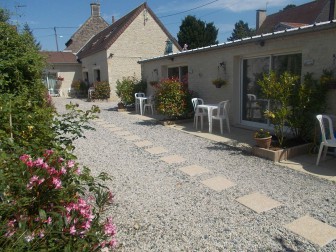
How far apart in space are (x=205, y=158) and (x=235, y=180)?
128 cm

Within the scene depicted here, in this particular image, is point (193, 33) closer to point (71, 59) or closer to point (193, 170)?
point (71, 59)

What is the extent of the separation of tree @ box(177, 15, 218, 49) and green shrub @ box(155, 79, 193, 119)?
23041 millimetres

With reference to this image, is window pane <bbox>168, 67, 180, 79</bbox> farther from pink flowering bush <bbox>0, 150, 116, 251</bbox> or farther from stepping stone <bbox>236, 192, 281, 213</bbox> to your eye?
pink flowering bush <bbox>0, 150, 116, 251</bbox>

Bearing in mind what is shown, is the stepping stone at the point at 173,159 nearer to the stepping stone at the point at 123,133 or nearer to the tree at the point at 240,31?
the stepping stone at the point at 123,133

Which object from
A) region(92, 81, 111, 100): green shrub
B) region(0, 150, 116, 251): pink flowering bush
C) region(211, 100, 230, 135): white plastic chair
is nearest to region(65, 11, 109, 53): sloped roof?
region(92, 81, 111, 100): green shrub

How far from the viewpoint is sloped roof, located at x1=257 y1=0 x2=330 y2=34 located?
77.0 ft

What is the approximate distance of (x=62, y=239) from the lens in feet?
5.68

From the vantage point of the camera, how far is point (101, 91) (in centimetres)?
1920

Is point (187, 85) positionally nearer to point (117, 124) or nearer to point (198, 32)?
point (117, 124)

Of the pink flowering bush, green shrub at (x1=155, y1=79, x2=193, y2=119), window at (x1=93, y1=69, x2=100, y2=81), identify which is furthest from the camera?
window at (x1=93, y1=69, x2=100, y2=81)

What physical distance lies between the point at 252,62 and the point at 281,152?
3.62 metres

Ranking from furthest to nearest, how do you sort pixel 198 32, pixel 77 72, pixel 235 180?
pixel 198 32
pixel 77 72
pixel 235 180

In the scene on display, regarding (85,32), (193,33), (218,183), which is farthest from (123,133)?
(193,33)

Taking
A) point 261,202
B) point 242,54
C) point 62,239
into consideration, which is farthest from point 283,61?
point 62,239
